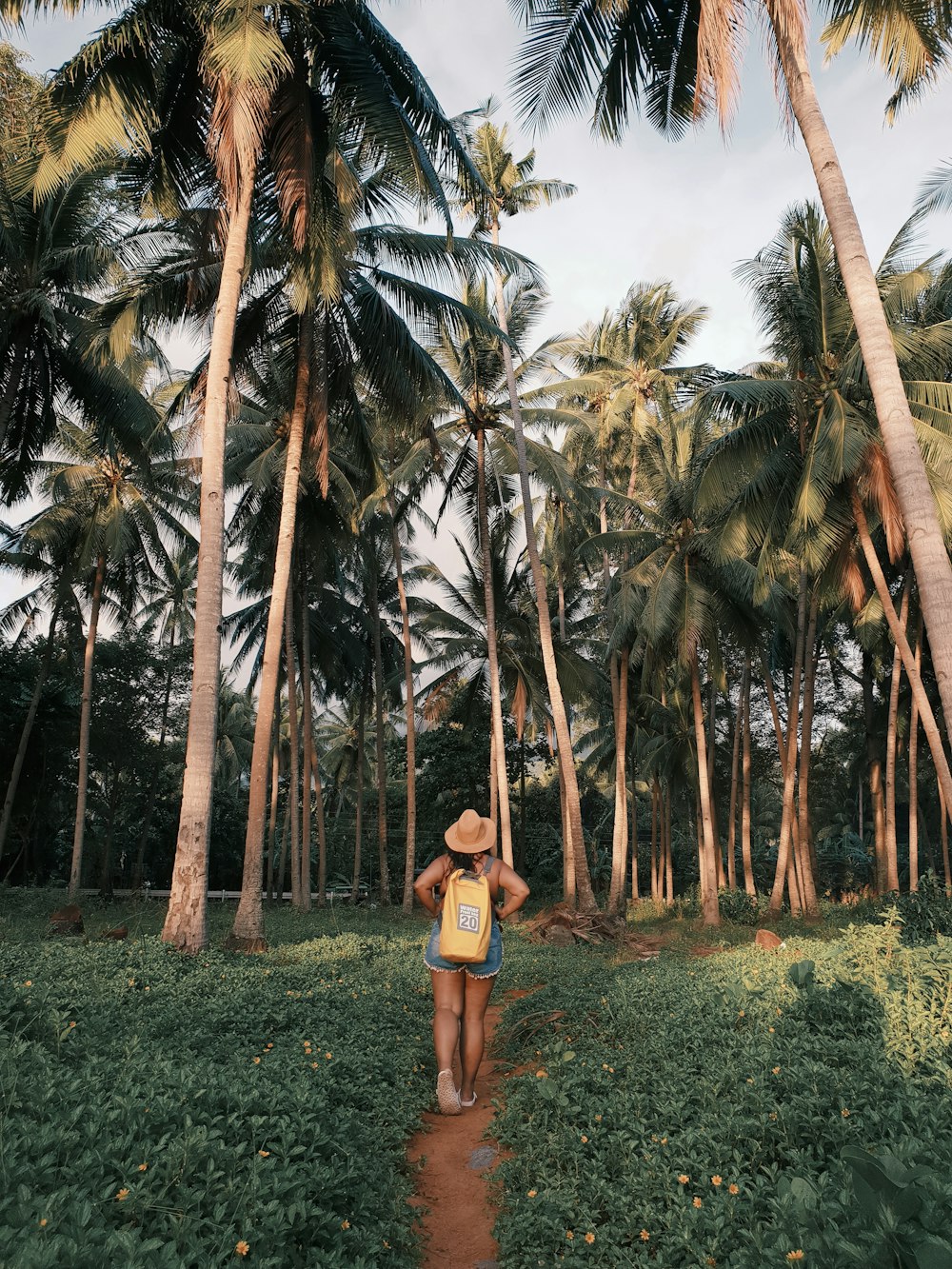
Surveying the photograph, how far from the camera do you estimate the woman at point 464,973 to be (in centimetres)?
550

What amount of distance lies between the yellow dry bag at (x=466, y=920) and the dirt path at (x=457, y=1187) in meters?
0.94

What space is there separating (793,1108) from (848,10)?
9341 mm

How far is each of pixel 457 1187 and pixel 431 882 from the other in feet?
5.78

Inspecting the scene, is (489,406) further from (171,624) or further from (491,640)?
(171,624)

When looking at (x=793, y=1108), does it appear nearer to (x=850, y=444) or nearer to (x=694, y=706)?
(x=850, y=444)

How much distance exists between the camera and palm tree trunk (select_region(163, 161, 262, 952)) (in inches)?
363

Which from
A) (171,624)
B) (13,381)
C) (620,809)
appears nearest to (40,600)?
(171,624)

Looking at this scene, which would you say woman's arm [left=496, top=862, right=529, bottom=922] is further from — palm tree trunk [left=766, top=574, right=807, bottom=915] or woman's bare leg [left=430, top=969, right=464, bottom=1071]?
palm tree trunk [left=766, top=574, right=807, bottom=915]

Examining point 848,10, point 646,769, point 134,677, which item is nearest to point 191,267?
point 848,10

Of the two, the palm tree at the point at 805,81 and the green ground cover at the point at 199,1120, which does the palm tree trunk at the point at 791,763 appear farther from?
the green ground cover at the point at 199,1120

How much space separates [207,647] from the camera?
9.55m

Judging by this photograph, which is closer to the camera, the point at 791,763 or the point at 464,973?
the point at 464,973

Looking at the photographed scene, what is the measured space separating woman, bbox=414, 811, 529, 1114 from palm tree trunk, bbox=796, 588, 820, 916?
13.1 metres

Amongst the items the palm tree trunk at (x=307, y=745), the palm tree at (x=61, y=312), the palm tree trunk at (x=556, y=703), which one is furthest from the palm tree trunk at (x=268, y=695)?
the palm tree trunk at (x=307, y=745)
